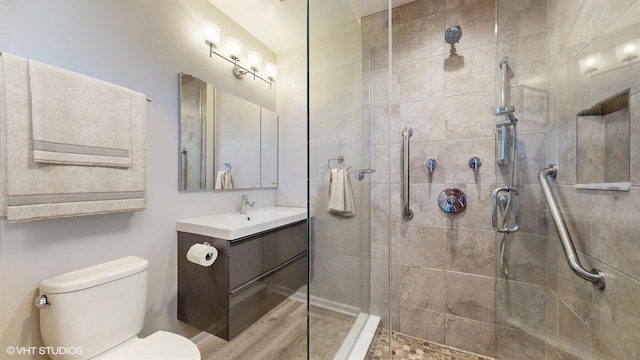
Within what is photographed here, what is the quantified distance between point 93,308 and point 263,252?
90cm

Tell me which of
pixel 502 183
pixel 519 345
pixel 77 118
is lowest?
pixel 519 345

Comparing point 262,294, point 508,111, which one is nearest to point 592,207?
point 508,111

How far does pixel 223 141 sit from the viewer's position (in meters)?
1.93

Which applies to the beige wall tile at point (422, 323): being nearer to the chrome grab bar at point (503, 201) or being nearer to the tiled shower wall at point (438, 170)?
the tiled shower wall at point (438, 170)

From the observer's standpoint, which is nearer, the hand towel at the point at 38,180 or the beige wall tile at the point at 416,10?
the hand towel at the point at 38,180

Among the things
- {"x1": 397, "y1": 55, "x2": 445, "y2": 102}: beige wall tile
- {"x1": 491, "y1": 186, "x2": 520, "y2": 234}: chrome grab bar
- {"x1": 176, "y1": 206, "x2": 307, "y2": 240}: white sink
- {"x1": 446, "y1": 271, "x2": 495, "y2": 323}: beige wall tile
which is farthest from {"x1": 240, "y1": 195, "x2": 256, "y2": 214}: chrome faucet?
{"x1": 491, "y1": 186, "x2": 520, "y2": 234}: chrome grab bar

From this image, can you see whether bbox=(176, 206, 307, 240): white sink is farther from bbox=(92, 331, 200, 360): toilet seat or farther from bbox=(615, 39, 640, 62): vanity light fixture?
bbox=(615, 39, 640, 62): vanity light fixture

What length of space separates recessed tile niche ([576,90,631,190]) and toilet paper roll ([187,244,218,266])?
1.75 meters

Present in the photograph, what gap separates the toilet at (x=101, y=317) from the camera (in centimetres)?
97

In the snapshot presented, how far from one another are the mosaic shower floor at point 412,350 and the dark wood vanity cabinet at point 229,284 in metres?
0.83

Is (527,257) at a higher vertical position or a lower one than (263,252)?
higher

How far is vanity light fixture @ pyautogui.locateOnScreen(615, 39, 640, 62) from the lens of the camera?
25.7 inches

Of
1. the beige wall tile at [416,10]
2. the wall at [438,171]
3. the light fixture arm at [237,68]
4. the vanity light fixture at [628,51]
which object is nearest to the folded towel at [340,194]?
the wall at [438,171]

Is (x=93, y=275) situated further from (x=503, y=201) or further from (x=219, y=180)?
(x=503, y=201)
